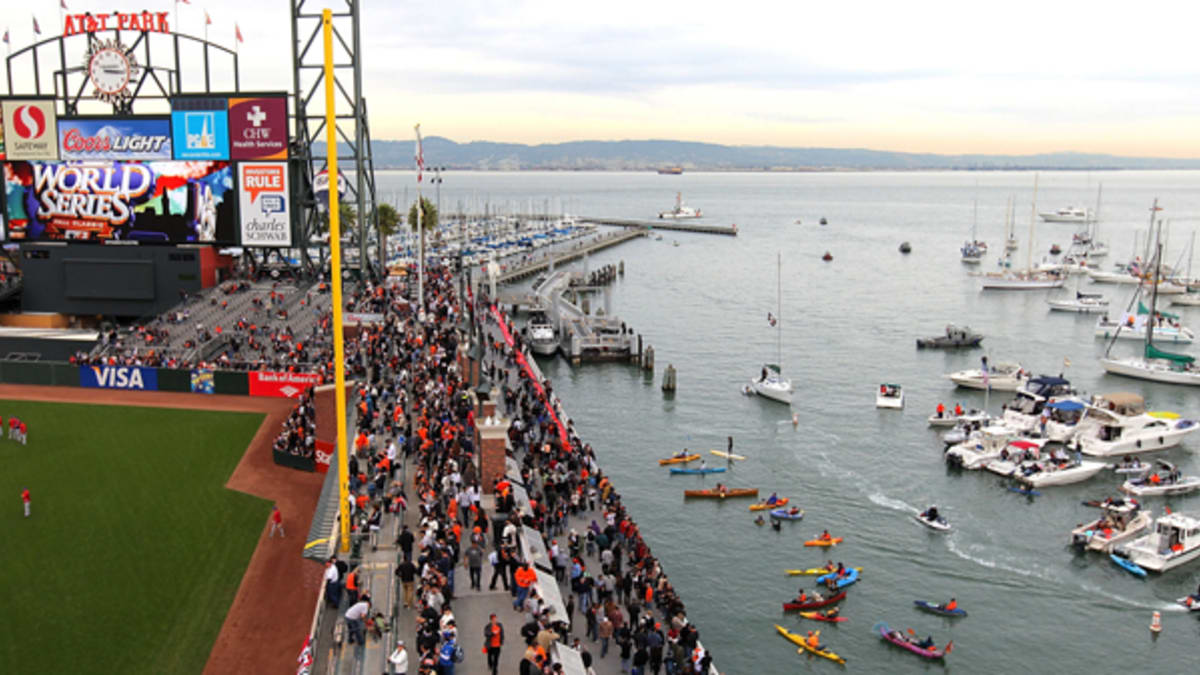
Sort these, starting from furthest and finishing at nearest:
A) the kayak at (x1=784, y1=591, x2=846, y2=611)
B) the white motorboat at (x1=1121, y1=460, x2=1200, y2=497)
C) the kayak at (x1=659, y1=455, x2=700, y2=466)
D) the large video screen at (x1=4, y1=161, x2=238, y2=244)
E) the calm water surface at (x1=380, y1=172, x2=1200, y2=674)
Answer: the large video screen at (x1=4, y1=161, x2=238, y2=244), the kayak at (x1=659, y1=455, x2=700, y2=466), the white motorboat at (x1=1121, y1=460, x2=1200, y2=497), the kayak at (x1=784, y1=591, x2=846, y2=611), the calm water surface at (x1=380, y1=172, x2=1200, y2=674)

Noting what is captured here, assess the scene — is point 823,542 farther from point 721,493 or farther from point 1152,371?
point 1152,371

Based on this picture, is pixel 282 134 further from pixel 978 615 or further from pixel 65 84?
pixel 978 615

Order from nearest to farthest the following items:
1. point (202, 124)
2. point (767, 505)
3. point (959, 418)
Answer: point (767, 505) → point (959, 418) → point (202, 124)

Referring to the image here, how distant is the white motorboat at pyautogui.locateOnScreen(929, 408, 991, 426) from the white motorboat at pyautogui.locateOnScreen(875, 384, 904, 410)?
191cm

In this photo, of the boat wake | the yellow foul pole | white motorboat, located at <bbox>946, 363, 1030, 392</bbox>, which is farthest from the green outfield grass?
white motorboat, located at <bbox>946, 363, 1030, 392</bbox>

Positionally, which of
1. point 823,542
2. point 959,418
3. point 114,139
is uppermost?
point 114,139

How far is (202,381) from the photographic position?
43.3 meters

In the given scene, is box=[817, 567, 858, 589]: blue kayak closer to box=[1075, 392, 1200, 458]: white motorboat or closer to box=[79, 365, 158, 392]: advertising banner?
box=[1075, 392, 1200, 458]: white motorboat

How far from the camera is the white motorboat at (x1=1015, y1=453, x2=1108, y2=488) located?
3956cm

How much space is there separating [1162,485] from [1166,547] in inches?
290

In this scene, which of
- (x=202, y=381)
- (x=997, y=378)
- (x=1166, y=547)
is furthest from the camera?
(x=997, y=378)

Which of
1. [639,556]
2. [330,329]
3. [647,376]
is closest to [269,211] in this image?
[330,329]

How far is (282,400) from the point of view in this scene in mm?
42469

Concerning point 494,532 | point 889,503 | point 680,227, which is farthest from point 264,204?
point 680,227
